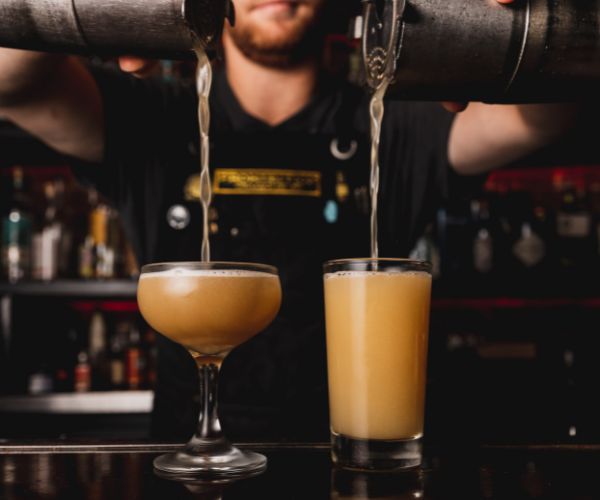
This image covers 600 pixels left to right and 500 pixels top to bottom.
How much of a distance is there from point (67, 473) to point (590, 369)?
237 cm

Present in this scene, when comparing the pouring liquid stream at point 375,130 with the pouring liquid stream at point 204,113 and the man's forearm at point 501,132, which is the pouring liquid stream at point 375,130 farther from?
the man's forearm at point 501,132

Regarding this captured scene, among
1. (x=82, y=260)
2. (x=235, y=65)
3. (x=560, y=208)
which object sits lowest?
(x=82, y=260)

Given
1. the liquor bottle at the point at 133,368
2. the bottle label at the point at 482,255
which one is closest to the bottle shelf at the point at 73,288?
the liquor bottle at the point at 133,368

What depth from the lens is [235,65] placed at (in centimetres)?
202

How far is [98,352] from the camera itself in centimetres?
298

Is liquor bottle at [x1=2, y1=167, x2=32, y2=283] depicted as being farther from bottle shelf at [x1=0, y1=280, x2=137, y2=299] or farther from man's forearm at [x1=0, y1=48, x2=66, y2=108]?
man's forearm at [x1=0, y1=48, x2=66, y2=108]

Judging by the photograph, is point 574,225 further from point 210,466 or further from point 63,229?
point 210,466

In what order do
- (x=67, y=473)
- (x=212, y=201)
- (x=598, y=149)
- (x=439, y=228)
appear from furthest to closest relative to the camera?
(x=439, y=228)
(x=598, y=149)
(x=212, y=201)
(x=67, y=473)

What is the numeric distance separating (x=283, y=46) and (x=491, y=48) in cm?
99

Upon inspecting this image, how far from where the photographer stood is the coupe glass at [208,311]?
0.89m

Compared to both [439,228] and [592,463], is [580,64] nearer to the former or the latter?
[592,463]

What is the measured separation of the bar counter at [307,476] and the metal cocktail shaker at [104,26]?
23.4 inches

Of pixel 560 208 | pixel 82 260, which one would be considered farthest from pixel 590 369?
pixel 82 260

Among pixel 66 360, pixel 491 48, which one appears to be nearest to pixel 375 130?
pixel 491 48
